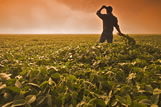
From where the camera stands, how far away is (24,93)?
1.58 meters

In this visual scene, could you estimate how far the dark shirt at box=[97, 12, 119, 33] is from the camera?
638 cm

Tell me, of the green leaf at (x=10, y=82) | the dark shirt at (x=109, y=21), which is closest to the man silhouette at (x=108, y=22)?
the dark shirt at (x=109, y=21)

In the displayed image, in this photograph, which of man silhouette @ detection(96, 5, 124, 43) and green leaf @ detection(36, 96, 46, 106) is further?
man silhouette @ detection(96, 5, 124, 43)

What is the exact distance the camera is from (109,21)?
6.53 m

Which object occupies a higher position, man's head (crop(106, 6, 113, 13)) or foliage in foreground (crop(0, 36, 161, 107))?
man's head (crop(106, 6, 113, 13))

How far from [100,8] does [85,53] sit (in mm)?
2801

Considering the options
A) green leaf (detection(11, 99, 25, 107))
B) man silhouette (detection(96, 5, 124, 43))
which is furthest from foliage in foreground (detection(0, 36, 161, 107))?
man silhouette (detection(96, 5, 124, 43))

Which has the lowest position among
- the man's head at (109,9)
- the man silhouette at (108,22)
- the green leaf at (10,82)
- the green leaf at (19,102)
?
the green leaf at (19,102)

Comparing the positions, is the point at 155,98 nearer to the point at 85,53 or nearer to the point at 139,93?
the point at 139,93

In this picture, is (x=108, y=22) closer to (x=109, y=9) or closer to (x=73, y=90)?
(x=109, y=9)

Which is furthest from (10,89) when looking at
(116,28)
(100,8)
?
(116,28)

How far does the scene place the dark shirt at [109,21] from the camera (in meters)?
6.38

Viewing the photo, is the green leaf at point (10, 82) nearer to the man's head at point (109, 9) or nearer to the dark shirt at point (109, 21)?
the dark shirt at point (109, 21)

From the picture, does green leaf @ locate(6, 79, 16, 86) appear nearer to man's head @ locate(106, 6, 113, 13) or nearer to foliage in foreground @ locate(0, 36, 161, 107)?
foliage in foreground @ locate(0, 36, 161, 107)
